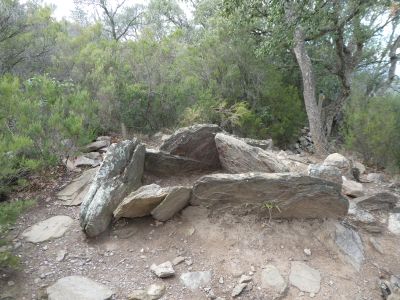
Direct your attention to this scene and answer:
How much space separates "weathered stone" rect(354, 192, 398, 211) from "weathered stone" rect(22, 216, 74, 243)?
3258 mm

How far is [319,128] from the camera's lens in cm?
807

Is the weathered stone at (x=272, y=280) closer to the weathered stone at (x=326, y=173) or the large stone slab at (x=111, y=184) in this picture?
the weathered stone at (x=326, y=173)

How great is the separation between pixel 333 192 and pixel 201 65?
192 inches

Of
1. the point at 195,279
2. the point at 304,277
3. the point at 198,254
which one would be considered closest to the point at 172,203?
the point at 198,254

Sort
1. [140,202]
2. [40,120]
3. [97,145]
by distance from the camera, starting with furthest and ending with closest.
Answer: [97,145] < [40,120] < [140,202]

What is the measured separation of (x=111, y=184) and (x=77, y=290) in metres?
1.05

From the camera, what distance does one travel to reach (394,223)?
4215mm

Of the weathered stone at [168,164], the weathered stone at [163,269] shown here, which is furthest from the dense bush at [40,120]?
the weathered stone at [163,269]

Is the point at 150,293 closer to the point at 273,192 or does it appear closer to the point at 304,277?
the point at 304,277

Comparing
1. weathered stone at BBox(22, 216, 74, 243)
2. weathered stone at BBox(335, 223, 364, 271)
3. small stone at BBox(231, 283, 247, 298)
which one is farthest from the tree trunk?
weathered stone at BBox(22, 216, 74, 243)

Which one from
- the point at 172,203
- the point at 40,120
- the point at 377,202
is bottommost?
the point at 377,202

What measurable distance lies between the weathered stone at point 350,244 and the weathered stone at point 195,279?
139 centimetres

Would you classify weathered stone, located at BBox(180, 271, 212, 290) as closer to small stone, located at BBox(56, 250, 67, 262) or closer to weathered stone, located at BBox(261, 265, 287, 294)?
weathered stone, located at BBox(261, 265, 287, 294)

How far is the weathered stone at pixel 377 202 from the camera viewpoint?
4.35 m
